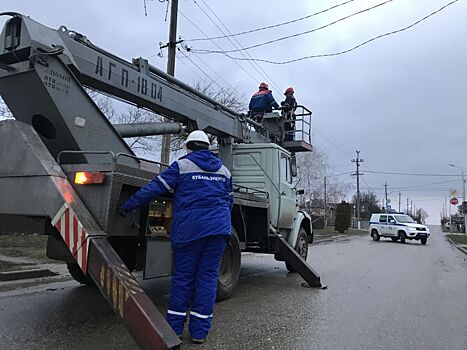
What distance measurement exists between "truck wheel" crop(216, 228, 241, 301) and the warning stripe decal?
9.48ft

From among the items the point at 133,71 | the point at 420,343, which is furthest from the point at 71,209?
the point at 420,343

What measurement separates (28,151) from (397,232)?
A: 2644cm

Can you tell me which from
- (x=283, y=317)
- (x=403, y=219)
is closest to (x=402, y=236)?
(x=403, y=219)

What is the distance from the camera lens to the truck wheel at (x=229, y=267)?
6381 millimetres

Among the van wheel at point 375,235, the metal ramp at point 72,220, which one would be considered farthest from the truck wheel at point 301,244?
the van wheel at point 375,235

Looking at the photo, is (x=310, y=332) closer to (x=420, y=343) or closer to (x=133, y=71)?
(x=420, y=343)

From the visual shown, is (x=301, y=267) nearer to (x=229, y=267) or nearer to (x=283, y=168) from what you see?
(x=229, y=267)

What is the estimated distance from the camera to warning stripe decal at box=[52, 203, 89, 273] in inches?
148

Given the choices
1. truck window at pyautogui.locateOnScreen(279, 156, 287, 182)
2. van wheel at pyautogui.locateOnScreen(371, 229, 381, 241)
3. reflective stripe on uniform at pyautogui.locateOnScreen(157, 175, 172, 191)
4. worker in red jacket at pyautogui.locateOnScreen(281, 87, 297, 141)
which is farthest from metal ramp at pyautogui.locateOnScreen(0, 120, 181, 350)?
van wheel at pyautogui.locateOnScreen(371, 229, 381, 241)

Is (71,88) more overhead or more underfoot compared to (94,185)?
more overhead

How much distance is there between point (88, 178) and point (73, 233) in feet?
2.01

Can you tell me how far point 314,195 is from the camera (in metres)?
49.7

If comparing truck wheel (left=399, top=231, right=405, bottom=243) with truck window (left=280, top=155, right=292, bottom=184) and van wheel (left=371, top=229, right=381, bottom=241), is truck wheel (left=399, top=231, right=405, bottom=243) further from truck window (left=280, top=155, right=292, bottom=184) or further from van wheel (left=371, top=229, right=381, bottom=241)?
truck window (left=280, top=155, right=292, bottom=184)

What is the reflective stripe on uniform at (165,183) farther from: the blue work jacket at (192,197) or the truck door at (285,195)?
the truck door at (285,195)
